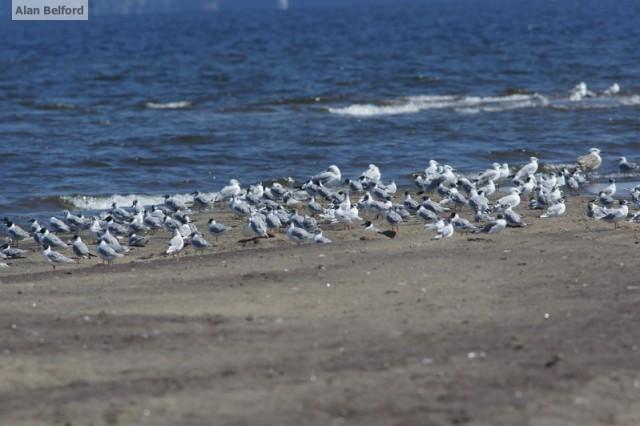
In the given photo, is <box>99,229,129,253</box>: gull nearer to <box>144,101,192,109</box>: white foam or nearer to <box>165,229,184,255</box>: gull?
<box>165,229,184,255</box>: gull

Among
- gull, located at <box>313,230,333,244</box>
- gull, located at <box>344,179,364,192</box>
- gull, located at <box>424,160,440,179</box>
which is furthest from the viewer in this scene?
gull, located at <box>424,160,440,179</box>

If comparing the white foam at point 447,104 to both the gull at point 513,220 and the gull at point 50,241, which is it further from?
the gull at point 50,241

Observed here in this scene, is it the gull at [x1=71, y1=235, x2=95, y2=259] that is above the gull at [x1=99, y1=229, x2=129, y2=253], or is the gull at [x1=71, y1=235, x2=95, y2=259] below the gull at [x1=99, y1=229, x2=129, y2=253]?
below

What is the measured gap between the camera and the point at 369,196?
1884 cm

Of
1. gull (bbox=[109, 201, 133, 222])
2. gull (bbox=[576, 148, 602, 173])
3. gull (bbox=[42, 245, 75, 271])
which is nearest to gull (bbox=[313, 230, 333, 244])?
gull (bbox=[42, 245, 75, 271])

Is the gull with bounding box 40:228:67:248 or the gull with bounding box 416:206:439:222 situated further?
the gull with bounding box 416:206:439:222

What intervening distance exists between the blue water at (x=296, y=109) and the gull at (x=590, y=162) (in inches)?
16.5

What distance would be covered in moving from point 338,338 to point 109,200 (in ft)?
40.5

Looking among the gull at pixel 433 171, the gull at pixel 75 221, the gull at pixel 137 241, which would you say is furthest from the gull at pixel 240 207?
the gull at pixel 433 171

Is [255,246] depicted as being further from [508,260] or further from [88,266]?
[508,260]

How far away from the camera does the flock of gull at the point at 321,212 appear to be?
16641 millimetres

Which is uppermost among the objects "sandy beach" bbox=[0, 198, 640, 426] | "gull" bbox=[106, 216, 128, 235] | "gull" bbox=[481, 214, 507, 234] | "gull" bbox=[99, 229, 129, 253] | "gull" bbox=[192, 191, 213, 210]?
"sandy beach" bbox=[0, 198, 640, 426]

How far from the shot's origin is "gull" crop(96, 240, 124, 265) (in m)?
15.9

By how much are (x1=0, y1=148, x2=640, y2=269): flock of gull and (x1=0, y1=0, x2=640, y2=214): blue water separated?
257 cm
